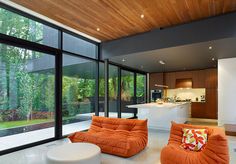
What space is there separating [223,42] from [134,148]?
3477 millimetres

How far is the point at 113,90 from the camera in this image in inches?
295

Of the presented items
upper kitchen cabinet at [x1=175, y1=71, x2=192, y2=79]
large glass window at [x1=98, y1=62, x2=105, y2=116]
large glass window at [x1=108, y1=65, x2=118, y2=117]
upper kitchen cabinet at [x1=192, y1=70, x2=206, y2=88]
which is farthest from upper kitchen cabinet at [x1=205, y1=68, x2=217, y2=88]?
large glass window at [x1=98, y1=62, x2=105, y2=116]

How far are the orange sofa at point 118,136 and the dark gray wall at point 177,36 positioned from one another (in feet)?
8.10

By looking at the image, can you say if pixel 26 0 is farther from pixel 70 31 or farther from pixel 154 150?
pixel 154 150

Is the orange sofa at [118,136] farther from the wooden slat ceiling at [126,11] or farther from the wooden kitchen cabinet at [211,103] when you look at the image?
the wooden kitchen cabinet at [211,103]

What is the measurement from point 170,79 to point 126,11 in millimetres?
6104

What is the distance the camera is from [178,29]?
16.0 feet

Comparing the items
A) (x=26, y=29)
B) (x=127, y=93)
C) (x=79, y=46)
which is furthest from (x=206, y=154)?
(x=127, y=93)

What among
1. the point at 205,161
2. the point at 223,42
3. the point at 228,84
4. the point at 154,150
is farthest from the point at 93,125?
the point at 228,84

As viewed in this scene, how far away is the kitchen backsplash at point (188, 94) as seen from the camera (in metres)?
9.02

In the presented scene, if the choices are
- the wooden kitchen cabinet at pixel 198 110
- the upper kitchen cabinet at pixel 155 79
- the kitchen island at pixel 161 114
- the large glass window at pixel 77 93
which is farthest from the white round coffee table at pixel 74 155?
the upper kitchen cabinet at pixel 155 79

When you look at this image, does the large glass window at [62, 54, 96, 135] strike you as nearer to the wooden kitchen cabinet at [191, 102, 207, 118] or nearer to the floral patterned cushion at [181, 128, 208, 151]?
the floral patterned cushion at [181, 128, 208, 151]

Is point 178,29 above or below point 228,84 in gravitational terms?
above

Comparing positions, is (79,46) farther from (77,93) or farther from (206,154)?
(206,154)
